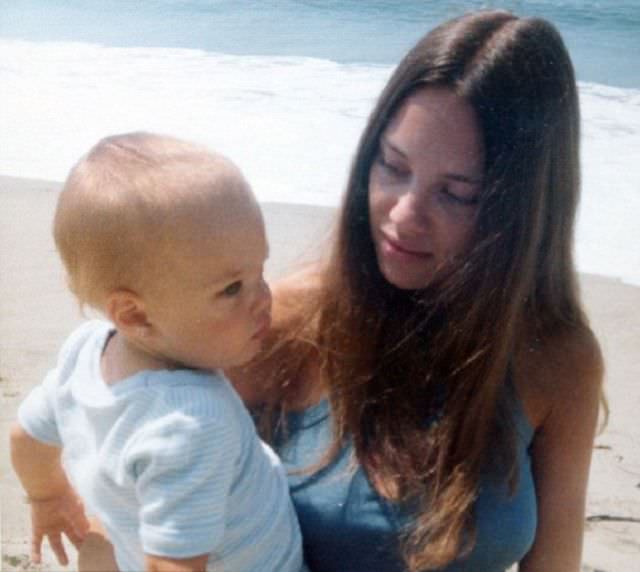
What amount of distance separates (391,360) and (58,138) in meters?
5.17

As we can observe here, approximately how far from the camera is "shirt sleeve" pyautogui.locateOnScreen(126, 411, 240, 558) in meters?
1.50

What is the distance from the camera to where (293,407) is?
208 centimetres

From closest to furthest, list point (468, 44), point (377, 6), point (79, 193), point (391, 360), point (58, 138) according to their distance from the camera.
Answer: point (79, 193)
point (468, 44)
point (391, 360)
point (58, 138)
point (377, 6)

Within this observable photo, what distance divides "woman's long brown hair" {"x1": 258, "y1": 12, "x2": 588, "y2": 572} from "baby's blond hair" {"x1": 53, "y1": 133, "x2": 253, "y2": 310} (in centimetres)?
57

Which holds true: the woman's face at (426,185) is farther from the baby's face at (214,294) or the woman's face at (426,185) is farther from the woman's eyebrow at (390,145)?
the baby's face at (214,294)

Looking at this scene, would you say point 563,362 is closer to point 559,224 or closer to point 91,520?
point 559,224

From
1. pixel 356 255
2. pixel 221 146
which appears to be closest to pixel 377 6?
pixel 221 146

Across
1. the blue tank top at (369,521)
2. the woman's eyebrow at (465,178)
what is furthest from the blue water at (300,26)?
the blue tank top at (369,521)

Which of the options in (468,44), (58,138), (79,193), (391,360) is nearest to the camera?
(79,193)

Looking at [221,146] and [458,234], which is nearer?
[458,234]

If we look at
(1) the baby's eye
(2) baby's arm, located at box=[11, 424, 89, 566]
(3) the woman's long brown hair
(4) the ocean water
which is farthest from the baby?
(4) the ocean water

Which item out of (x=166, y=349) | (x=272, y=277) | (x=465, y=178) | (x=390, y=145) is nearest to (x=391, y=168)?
(x=390, y=145)

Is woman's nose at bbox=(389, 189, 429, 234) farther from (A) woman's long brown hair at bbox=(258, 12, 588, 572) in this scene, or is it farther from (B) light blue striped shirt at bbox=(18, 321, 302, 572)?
(B) light blue striped shirt at bbox=(18, 321, 302, 572)

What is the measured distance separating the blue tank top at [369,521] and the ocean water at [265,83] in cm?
99
